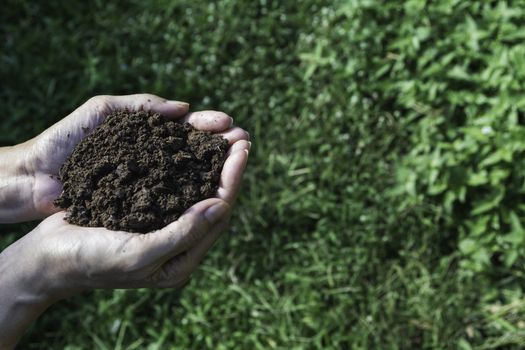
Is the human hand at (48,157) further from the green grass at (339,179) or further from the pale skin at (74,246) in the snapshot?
the green grass at (339,179)

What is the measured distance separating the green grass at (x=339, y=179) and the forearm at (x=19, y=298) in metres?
1.19

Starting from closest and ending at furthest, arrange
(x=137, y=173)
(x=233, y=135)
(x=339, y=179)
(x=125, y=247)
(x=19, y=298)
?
(x=125, y=247), (x=19, y=298), (x=137, y=173), (x=233, y=135), (x=339, y=179)

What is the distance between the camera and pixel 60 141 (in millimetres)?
2426

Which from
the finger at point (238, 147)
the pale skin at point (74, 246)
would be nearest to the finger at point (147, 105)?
the pale skin at point (74, 246)

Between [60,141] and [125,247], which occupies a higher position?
[60,141]

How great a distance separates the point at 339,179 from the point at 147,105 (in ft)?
4.65

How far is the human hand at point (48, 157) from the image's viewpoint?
7.92 ft

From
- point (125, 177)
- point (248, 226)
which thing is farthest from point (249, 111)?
point (125, 177)

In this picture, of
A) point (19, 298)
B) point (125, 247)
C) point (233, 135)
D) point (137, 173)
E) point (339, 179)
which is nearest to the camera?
point (125, 247)

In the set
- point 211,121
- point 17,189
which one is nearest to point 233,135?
point 211,121

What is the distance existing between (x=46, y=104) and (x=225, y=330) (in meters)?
1.90

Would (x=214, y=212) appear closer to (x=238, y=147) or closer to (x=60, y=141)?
Answer: (x=238, y=147)

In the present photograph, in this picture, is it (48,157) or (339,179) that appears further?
(339,179)

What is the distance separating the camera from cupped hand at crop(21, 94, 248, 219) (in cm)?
241
